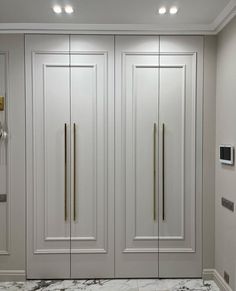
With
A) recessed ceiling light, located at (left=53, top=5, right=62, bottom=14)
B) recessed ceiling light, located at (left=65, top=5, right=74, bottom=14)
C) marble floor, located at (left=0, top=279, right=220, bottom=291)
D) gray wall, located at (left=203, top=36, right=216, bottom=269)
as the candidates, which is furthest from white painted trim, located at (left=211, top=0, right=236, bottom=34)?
marble floor, located at (left=0, top=279, right=220, bottom=291)

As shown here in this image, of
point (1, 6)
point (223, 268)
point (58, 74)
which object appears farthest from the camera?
point (58, 74)

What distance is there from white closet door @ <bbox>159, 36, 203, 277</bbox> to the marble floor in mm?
120

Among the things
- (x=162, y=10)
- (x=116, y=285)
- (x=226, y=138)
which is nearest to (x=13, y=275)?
(x=116, y=285)

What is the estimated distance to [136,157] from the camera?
353cm

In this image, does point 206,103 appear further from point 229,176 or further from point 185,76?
point 229,176

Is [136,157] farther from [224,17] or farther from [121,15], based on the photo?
[224,17]

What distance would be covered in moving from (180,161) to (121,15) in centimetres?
158

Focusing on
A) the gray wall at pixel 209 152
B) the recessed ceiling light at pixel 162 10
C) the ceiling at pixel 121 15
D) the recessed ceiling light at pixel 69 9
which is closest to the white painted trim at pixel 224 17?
the ceiling at pixel 121 15

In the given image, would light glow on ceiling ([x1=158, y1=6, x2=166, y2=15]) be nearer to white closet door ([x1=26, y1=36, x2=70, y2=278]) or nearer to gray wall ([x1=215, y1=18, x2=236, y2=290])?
gray wall ([x1=215, y1=18, x2=236, y2=290])

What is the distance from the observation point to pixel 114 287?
3355 millimetres

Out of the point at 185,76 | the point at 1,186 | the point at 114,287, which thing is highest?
the point at 185,76

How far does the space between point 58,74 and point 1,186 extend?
4.33 ft

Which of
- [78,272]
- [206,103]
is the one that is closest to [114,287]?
[78,272]

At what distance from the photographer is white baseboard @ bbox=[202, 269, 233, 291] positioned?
3214 mm
